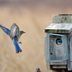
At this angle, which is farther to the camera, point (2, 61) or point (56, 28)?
point (2, 61)

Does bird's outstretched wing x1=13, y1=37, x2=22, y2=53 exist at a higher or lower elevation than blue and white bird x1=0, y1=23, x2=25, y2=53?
lower

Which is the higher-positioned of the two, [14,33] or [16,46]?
[14,33]

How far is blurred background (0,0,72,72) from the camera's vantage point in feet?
11.1

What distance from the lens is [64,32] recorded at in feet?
9.57

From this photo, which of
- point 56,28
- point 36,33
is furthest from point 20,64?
point 56,28

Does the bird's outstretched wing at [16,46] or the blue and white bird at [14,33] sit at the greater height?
the blue and white bird at [14,33]

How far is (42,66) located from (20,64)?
30 centimetres

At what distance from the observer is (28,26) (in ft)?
11.2

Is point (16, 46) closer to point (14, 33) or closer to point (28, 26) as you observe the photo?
point (14, 33)

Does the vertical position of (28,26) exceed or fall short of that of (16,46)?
it exceeds it

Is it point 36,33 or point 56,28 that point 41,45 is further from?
point 56,28

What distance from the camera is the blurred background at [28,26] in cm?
337

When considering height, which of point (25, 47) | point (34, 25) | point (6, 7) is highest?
point (6, 7)

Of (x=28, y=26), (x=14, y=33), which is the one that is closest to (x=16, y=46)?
(x=14, y=33)
